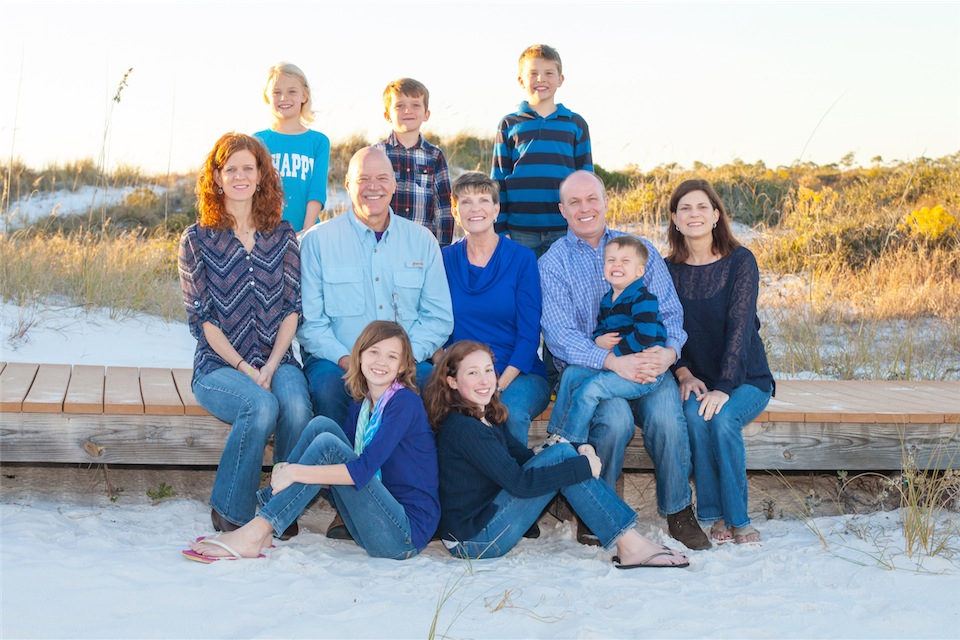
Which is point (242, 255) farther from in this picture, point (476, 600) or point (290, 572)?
point (476, 600)

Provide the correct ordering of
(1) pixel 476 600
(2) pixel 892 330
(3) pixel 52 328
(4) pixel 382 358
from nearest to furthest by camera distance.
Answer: (1) pixel 476 600, (4) pixel 382 358, (3) pixel 52 328, (2) pixel 892 330

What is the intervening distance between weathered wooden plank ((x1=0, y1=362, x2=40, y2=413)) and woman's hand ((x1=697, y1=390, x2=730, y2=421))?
2777mm

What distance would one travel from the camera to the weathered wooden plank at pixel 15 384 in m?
3.78

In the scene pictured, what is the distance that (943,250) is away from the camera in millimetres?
9039

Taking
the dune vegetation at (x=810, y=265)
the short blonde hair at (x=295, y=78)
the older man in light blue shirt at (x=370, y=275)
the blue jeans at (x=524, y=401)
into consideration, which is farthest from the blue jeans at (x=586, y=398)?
the dune vegetation at (x=810, y=265)

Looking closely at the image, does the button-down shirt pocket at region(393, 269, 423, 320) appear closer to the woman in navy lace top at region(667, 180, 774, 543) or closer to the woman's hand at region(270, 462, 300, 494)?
the woman's hand at region(270, 462, 300, 494)

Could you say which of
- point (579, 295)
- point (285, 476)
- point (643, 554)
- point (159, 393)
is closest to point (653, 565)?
point (643, 554)

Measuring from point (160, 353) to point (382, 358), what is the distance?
3.06 m

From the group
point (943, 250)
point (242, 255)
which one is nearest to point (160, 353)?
point (242, 255)

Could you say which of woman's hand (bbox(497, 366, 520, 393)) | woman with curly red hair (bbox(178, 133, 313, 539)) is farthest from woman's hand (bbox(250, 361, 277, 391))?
woman's hand (bbox(497, 366, 520, 393))

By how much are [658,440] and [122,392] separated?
7.59 ft

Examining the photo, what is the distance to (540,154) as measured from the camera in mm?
5066

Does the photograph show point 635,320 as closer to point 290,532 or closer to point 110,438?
point 290,532

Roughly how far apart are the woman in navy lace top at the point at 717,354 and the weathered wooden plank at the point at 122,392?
2301mm
